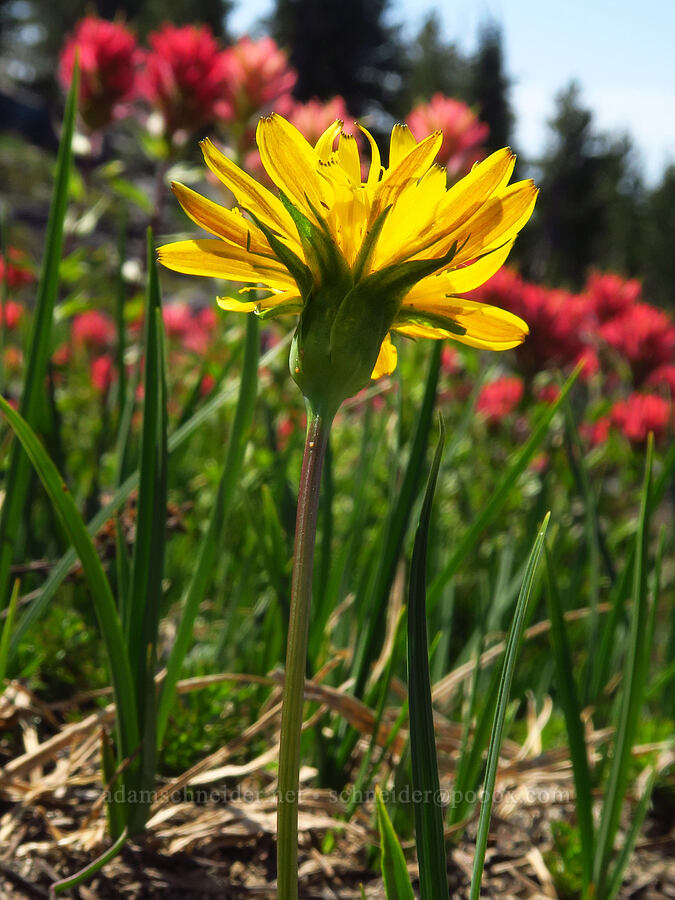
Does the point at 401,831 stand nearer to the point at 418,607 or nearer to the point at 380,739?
the point at 380,739

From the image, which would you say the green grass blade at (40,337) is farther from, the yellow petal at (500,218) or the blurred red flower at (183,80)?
the blurred red flower at (183,80)

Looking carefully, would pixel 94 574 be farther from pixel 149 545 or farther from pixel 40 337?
pixel 40 337

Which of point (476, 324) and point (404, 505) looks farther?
point (404, 505)

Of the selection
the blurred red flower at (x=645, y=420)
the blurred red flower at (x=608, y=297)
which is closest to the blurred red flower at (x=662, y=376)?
the blurred red flower at (x=645, y=420)

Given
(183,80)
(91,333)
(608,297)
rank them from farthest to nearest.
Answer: (91,333), (608,297), (183,80)

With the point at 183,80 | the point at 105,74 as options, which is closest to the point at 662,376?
the point at 183,80

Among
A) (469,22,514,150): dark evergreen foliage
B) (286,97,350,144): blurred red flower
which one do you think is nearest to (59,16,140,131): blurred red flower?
(286,97,350,144): blurred red flower

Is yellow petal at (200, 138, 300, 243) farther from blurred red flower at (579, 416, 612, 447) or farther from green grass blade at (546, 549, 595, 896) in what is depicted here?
blurred red flower at (579, 416, 612, 447)

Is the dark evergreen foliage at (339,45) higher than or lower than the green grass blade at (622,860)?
higher
